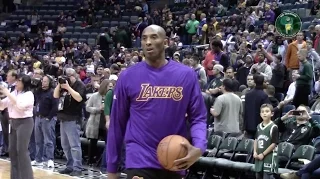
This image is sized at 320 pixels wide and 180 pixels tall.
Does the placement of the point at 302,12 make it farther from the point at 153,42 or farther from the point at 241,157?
the point at 153,42

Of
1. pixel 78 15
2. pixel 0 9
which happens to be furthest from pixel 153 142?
pixel 0 9

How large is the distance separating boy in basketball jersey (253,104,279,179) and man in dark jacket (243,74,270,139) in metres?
1.10

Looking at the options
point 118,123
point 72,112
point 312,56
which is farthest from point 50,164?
point 118,123

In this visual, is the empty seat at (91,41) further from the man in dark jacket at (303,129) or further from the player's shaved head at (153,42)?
the player's shaved head at (153,42)

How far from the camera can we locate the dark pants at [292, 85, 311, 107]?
10789 millimetres

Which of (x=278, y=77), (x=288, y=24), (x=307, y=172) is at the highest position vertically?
(x=288, y=24)

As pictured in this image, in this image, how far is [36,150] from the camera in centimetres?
1195

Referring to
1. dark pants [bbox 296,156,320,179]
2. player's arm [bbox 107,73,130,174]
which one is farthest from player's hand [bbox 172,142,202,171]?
dark pants [bbox 296,156,320,179]

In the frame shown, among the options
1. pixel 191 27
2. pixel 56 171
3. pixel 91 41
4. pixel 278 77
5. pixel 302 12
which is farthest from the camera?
pixel 91 41

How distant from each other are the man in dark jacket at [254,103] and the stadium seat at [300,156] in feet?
2.75

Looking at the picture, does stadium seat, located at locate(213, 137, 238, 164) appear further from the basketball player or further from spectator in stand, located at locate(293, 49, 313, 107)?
the basketball player

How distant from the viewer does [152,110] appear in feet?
14.0

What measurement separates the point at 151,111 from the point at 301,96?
696 centimetres

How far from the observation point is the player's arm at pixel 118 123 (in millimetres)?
4312
